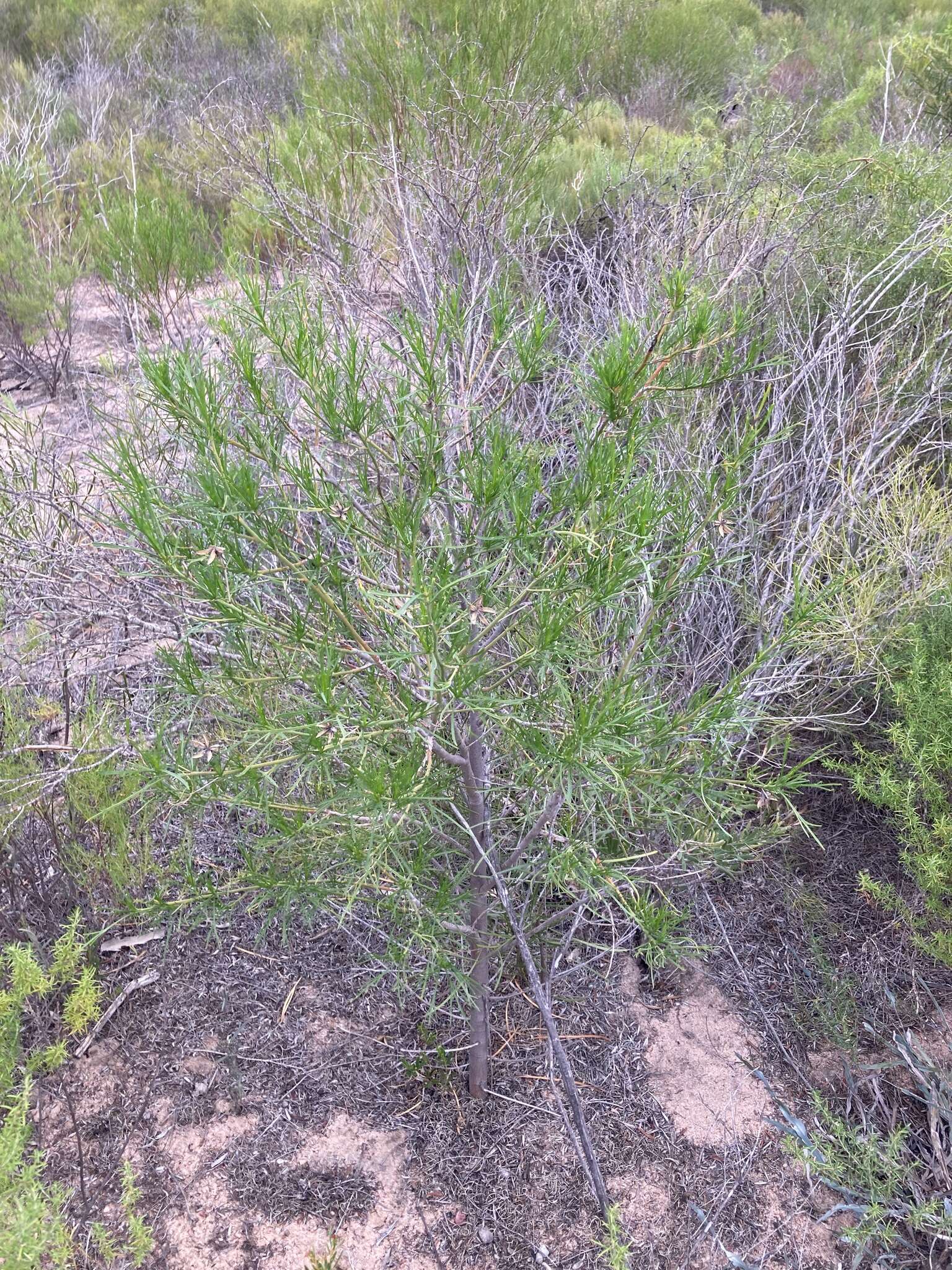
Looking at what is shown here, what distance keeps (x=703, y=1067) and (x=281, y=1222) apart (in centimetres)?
122

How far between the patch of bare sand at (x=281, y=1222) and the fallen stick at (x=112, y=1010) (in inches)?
13.8

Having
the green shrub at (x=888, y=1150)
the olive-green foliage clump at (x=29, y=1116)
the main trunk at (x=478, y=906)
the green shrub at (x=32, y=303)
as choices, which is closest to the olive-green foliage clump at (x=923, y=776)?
the green shrub at (x=888, y=1150)

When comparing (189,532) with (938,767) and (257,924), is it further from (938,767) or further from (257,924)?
(938,767)

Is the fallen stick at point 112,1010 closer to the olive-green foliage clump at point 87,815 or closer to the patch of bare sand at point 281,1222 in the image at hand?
the olive-green foliage clump at point 87,815

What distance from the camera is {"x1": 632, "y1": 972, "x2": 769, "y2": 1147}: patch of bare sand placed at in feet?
7.73

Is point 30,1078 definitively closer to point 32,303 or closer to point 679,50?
point 32,303

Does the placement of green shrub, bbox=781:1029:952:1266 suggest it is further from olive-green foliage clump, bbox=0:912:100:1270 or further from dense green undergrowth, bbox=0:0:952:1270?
olive-green foliage clump, bbox=0:912:100:1270

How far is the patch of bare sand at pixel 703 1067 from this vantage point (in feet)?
7.73

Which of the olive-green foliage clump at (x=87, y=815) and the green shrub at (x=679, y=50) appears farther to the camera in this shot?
the green shrub at (x=679, y=50)

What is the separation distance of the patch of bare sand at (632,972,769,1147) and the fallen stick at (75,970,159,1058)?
146 centimetres

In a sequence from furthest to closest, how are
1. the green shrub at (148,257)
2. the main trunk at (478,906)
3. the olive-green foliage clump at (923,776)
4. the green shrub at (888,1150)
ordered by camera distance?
the green shrub at (148,257)
the olive-green foliage clump at (923,776)
the green shrub at (888,1150)
the main trunk at (478,906)

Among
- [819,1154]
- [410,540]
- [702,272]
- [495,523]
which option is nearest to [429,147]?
[702,272]

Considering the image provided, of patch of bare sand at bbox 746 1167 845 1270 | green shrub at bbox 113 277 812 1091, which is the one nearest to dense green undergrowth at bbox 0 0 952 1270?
green shrub at bbox 113 277 812 1091

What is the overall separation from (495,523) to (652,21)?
762 cm
